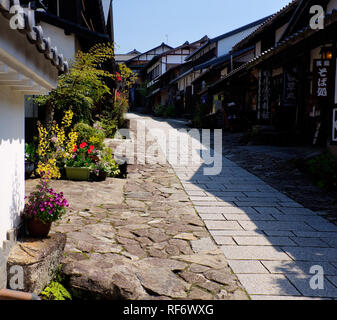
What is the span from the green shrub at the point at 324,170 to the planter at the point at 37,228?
6.51m

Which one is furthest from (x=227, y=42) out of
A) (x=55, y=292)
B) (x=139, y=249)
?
(x=55, y=292)

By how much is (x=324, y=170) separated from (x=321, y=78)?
3.69 m

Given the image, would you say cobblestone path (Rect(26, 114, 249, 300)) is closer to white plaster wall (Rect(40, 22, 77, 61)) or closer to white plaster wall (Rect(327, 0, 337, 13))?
white plaster wall (Rect(40, 22, 77, 61))

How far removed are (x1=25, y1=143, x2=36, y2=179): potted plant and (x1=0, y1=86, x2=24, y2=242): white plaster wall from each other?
390 cm

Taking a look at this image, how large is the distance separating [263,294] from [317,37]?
8.37 metres

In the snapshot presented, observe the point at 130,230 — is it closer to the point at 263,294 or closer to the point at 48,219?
the point at 48,219

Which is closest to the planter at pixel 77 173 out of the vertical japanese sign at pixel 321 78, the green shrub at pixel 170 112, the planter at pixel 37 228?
the planter at pixel 37 228

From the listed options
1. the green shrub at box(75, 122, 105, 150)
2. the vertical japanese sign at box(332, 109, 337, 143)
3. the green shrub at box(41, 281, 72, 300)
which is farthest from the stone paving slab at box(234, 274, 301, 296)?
the green shrub at box(75, 122, 105, 150)

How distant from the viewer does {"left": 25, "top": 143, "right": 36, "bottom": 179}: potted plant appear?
26.2 ft

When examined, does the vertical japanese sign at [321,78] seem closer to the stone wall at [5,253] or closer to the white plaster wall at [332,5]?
the white plaster wall at [332,5]

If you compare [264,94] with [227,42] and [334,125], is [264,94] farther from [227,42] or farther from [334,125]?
[227,42]

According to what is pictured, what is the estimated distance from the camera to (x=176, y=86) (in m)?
39.6
